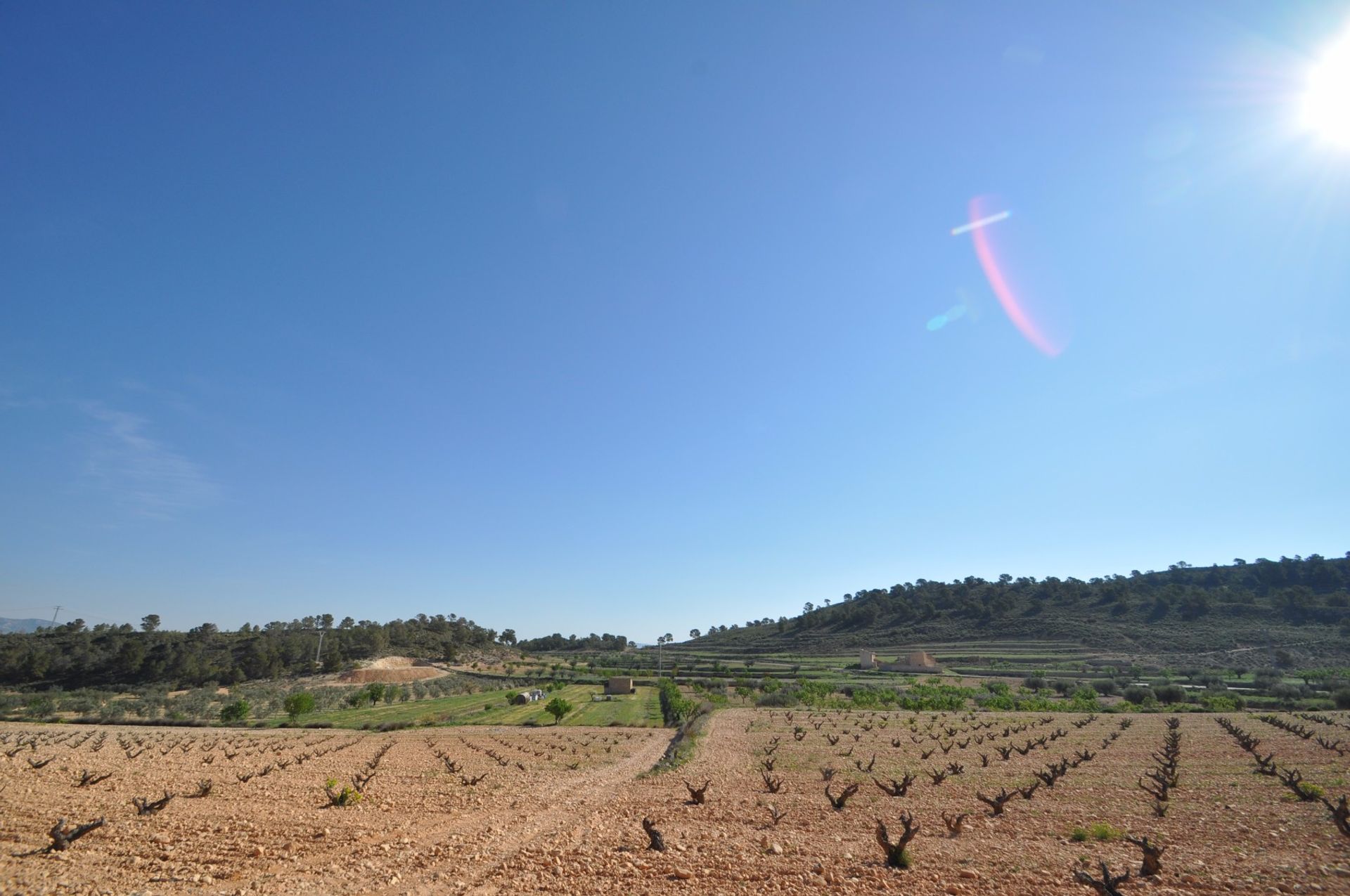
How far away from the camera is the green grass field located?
60.8 m

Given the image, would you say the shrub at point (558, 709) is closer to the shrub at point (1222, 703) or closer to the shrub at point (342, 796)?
the shrub at point (342, 796)

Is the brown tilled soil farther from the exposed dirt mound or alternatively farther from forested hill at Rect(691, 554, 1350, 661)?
forested hill at Rect(691, 554, 1350, 661)

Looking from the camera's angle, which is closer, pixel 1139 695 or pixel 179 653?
pixel 1139 695

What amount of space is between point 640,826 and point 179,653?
116977 mm

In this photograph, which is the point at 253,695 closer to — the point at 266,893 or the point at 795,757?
the point at 795,757

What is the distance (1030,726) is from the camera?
46.9 meters

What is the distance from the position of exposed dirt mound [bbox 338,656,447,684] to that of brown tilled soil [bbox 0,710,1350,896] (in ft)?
242

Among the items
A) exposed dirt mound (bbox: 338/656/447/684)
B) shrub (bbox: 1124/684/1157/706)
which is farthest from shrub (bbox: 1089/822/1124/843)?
exposed dirt mound (bbox: 338/656/447/684)

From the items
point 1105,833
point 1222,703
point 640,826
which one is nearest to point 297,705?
point 640,826

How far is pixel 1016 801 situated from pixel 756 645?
155 m

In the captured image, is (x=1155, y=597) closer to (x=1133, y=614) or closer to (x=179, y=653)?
(x=1133, y=614)

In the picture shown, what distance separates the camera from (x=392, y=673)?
110625 millimetres

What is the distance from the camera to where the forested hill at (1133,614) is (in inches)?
3994

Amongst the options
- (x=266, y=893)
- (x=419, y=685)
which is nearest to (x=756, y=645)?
(x=419, y=685)
